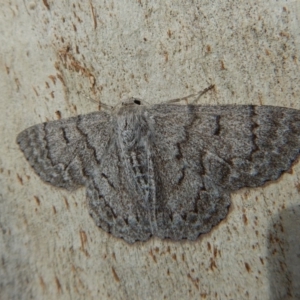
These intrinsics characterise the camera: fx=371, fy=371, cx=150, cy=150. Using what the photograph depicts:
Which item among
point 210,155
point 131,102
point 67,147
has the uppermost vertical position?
point 131,102

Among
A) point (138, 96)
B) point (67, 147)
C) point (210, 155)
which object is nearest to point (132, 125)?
point (138, 96)

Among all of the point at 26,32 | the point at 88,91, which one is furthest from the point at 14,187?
the point at 26,32

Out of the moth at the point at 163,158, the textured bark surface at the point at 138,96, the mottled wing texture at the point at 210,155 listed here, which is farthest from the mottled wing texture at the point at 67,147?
the mottled wing texture at the point at 210,155

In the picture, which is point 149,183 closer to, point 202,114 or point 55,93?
point 202,114

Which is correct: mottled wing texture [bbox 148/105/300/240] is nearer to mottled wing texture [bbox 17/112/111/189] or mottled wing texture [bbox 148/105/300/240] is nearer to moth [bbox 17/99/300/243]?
moth [bbox 17/99/300/243]

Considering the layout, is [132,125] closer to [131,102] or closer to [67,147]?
[131,102]

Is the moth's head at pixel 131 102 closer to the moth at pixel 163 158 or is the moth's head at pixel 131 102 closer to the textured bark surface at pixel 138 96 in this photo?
the moth at pixel 163 158
